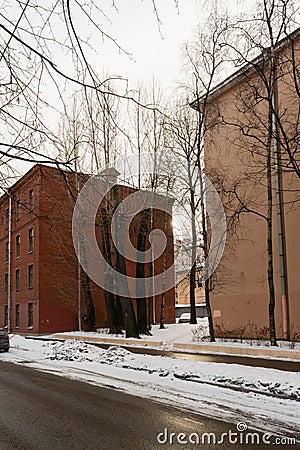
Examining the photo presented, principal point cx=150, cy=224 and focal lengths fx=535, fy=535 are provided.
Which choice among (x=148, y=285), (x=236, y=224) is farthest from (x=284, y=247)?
(x=148, y=285)

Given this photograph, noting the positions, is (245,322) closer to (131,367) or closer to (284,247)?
(284,247)

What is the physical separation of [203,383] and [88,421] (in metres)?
4.66

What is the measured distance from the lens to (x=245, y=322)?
2444 cm

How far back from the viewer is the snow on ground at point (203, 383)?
8648mm

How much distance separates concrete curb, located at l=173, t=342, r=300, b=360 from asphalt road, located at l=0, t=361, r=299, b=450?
733 cm

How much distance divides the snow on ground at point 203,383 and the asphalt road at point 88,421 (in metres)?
0.65

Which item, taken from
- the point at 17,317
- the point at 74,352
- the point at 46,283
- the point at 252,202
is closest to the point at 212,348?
the point at 74,352

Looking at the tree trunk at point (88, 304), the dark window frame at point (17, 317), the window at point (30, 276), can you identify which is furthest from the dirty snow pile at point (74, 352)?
the dark window frame at point (17, 317)

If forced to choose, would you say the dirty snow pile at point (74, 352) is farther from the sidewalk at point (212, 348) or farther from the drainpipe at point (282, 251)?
the drainpipe at point (282, 251)

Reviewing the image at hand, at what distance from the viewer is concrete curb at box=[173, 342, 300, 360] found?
54.9ft

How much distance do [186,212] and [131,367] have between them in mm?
13353

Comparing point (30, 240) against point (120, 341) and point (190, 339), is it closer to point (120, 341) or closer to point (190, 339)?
point (120, 341)

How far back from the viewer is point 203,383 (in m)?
12.1

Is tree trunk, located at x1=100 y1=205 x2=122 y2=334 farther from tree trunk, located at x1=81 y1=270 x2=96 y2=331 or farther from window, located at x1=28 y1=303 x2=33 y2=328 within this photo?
window, located at x1=28 y1=303 x2=33 y2=328
